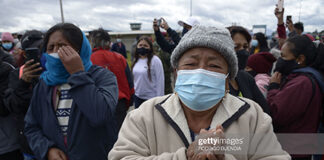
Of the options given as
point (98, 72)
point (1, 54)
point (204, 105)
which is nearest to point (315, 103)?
point (204, 105)

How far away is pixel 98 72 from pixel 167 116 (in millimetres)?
970

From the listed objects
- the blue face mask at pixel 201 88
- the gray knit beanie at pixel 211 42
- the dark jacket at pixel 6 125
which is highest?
the gray knit beanie at pixel 211 42

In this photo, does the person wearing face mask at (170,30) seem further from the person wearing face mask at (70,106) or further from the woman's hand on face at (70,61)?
the woman's hand on face at (70,61)

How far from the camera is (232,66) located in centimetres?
145

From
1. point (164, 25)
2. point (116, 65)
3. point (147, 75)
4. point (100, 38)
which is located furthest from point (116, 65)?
point (164, 25)

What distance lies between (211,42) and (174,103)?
48 centimetres

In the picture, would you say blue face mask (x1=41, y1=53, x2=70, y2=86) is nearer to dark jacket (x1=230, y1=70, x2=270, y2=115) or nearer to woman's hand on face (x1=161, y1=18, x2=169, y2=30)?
dark jacket (x1=230, y1=70, x2=270, y2=115)

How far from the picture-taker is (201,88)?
4.57 feet

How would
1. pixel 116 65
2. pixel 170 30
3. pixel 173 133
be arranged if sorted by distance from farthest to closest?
1. pixel 170 30
2. pixel 116 65
3. pixel 173 133

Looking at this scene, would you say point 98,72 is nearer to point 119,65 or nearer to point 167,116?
point 167,116

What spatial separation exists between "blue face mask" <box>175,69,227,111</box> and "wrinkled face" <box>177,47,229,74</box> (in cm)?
3

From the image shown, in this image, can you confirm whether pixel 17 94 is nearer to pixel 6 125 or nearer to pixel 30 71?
pixel 30 71

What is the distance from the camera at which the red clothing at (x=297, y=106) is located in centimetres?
224

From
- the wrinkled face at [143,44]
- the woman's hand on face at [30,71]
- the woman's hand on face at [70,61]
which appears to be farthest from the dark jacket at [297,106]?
the wrinkled face at [143,44]
